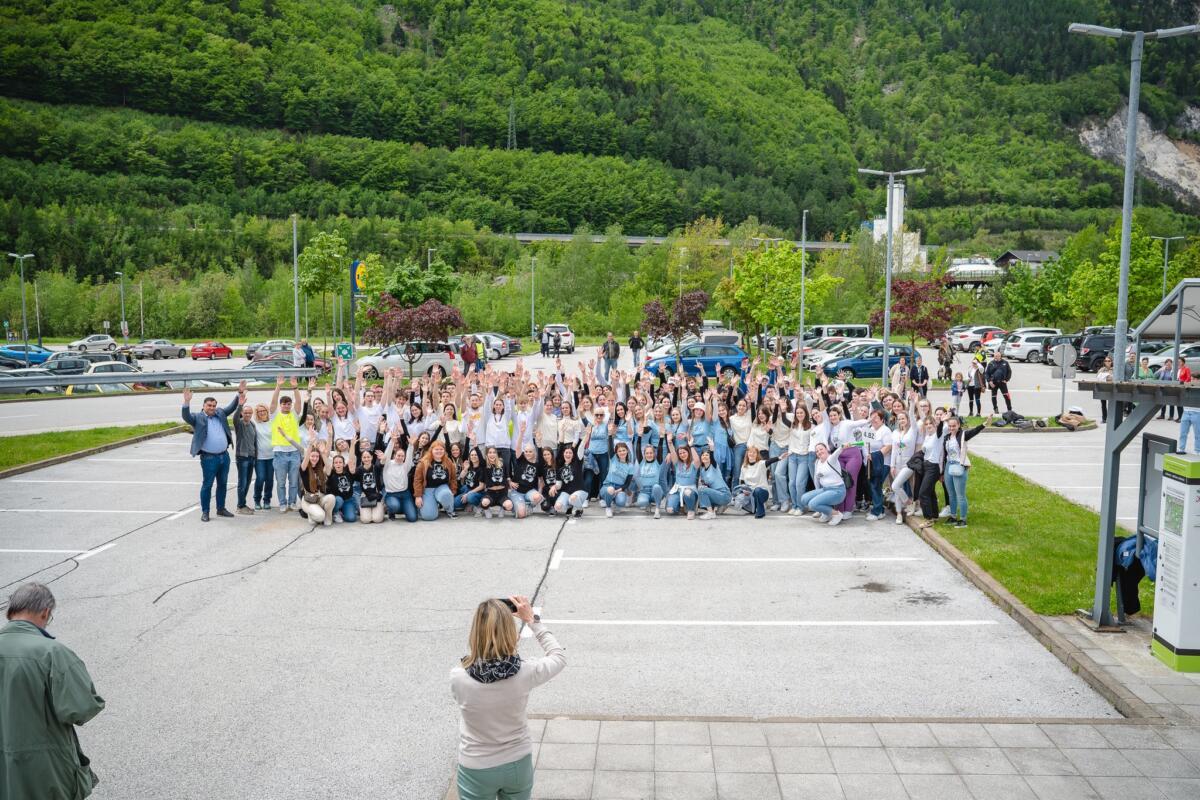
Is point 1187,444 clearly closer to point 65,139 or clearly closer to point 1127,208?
point 1127,208

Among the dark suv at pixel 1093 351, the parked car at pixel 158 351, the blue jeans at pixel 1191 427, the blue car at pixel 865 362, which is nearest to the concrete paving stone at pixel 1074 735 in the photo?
the blue jeans at pixel 1191 427

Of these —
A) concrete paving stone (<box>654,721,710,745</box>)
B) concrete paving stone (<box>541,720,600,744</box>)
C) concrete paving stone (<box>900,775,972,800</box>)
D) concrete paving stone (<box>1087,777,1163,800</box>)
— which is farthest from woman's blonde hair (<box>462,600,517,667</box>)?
concrete paving stone (<box>1087,777,1163,800</box>)

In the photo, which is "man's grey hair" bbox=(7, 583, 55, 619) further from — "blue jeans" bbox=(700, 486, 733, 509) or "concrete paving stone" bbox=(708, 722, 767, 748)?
"blue jeans" bbox=(700, 486, 733, 509)

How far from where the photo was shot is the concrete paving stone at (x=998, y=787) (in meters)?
5.81

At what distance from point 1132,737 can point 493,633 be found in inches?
198

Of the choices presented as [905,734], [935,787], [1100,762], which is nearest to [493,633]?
[935,787]

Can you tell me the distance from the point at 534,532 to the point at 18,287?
281ft

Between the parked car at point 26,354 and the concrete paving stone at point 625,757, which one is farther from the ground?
the parked car at point 26,354

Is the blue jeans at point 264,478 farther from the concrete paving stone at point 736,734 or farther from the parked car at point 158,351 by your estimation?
the parked car at point 158,351

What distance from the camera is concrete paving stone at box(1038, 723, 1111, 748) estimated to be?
6.56 metres

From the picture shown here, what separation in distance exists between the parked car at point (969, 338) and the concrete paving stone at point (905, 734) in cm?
5054

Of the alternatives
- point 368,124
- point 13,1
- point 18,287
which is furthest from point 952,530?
point 13,1

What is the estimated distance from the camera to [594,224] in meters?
162

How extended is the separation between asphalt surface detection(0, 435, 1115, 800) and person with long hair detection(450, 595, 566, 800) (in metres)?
1.66
